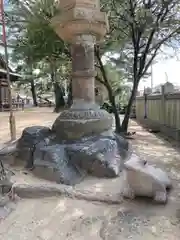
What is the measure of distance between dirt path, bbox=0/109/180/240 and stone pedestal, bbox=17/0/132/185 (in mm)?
430

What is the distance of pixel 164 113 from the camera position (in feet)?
28.9

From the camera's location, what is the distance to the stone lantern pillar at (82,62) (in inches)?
159

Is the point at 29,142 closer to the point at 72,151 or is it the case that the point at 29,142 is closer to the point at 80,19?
the point at 72,151

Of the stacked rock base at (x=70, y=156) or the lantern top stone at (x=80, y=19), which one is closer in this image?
the stacked rock base at (x=70, y=156)

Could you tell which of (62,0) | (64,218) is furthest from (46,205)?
(62,0)

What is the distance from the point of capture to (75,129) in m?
4.06

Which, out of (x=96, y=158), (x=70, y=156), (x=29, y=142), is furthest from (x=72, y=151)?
(x=29, y=142)

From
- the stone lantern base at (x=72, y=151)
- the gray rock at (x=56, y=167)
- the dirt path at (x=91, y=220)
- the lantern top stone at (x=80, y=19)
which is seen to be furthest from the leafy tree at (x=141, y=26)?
the dirt path at (x=91, y=220)

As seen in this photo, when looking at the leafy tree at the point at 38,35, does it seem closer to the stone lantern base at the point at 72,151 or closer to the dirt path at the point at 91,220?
the stone lantern base at the point at 72,151

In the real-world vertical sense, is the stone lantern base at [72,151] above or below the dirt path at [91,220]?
above

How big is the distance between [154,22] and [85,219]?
218 inches

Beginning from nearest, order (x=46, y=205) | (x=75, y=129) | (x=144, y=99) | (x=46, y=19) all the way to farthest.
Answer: (x=46, y=205) < (x=75, y=129) < (x=46, y=19) < (x=144, y=99)

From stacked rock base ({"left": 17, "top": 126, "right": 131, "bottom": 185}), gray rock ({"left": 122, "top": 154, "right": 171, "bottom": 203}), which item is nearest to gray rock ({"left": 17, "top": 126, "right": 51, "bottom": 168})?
stacked rock base ({"left": 17, "top": 126, "right": 131, "bottom": 185})

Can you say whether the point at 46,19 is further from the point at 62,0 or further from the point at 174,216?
the point at 174,216
